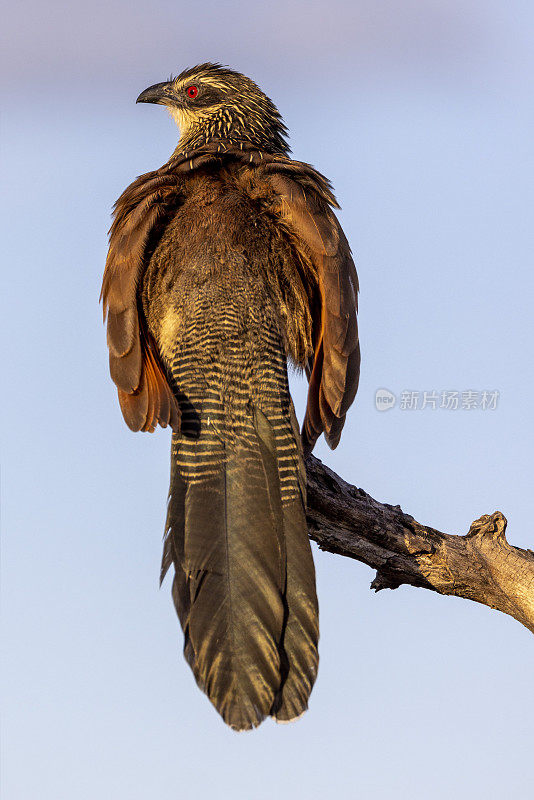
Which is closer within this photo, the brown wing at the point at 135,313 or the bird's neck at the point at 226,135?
the brown wing at the point at 135,313

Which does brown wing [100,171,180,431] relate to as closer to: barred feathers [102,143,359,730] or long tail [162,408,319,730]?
barred feathers [102,143,359,730]

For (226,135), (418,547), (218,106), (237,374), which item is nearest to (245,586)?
(237,374)

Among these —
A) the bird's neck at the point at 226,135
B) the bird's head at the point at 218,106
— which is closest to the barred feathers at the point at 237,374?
the bird's neck at the point at 226,135

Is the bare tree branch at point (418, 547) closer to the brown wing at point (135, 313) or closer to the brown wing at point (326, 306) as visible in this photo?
the brown wing at point (326, 306)

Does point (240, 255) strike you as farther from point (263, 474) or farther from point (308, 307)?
point (263, 474)

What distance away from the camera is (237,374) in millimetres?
4109

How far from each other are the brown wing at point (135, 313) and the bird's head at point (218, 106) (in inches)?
54.2

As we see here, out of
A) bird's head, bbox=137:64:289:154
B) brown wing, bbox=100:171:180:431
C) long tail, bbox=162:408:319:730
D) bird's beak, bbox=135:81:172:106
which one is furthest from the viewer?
bird's beak, bbox=135:81:172:106

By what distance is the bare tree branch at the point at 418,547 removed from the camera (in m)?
4.41

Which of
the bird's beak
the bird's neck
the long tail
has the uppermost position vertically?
the bird's beak

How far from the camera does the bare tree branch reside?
4.41 meters

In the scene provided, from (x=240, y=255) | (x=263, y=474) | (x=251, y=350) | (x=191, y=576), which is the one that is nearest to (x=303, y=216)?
(x=240, y=255)

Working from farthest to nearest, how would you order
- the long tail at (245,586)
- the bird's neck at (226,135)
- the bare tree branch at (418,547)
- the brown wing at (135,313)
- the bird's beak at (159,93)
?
the bird's beak at (159,93) → the bird's neck at (226,135) → the bare tree branch at (418,547) → the brown wing at (135,313) → the long tail at (245,586)

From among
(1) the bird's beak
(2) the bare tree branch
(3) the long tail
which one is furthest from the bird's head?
(3) the long tail
